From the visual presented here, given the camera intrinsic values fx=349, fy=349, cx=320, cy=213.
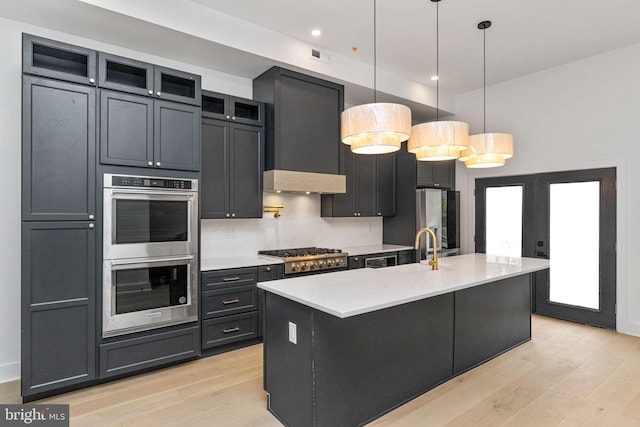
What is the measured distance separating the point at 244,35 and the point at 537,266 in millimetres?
3600

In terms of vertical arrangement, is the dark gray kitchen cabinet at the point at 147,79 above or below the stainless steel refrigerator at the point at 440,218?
above

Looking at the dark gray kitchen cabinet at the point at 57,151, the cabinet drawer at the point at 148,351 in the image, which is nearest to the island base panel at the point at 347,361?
the cabinet drawer at the point at 148,351

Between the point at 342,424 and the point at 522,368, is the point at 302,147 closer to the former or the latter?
the point at 342,424

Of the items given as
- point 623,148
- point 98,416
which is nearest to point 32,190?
point 98,416

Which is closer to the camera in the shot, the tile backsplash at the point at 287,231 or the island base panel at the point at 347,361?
the island base panel at the point at 347,361

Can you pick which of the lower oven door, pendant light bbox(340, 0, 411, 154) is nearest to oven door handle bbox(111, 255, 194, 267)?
the lower oven door

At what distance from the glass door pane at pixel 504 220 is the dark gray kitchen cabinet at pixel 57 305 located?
5047 mm

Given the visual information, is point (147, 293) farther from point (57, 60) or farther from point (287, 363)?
point (57, 60)

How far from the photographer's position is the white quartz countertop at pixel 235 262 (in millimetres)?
3438

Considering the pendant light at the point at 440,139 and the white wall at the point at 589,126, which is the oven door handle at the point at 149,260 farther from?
the white wall at the point at 589,126

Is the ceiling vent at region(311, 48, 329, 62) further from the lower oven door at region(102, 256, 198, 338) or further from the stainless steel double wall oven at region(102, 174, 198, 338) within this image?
the lower oven door at region(102, 256, 198, 338)

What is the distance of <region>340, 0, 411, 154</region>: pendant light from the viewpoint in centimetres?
227

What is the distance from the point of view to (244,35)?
3465mm

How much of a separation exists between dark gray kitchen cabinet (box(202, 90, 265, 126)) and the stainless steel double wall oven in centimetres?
95
